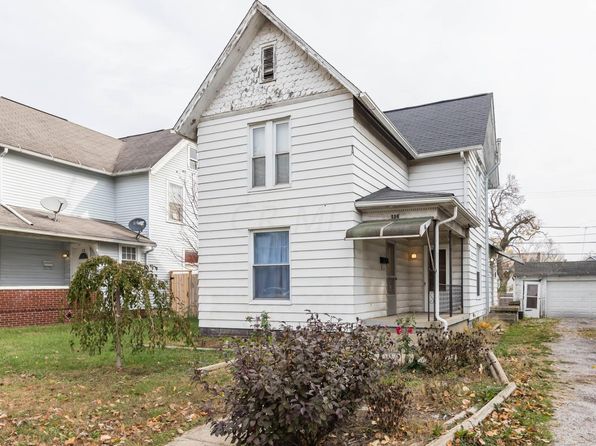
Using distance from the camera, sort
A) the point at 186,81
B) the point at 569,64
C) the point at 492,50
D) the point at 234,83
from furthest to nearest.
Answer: the point at 186,81
the point at 569,64
the point at 492,50
the point at 234,83

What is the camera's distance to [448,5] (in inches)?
478

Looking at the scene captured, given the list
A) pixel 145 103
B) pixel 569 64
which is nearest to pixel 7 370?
pixel 569 64

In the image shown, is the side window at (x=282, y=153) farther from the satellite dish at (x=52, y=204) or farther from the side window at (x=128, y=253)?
the side window at (x=128, y=253)

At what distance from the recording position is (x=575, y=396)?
6.20 metres

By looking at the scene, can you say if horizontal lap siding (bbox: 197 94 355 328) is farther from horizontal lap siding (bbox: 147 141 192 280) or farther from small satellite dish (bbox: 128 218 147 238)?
horizontal lap siding (bbox: 147 141 192 280)

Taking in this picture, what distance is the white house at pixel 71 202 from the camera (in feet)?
50.9

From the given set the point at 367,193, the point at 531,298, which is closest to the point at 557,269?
the point at 531,298

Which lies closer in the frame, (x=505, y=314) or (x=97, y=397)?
(x=97, y=397)

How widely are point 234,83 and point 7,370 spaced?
740 cm

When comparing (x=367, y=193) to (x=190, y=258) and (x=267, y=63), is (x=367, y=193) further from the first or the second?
(x=190, y=258)

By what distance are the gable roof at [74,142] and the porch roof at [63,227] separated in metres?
2.13

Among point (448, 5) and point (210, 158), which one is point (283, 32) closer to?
point (210, 158)

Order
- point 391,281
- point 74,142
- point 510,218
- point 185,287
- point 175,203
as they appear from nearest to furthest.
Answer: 1. point 391,281
2. point 185,287
3. point 74,142
4. point 175,203
5. point 510,218

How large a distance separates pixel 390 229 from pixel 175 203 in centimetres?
1435
